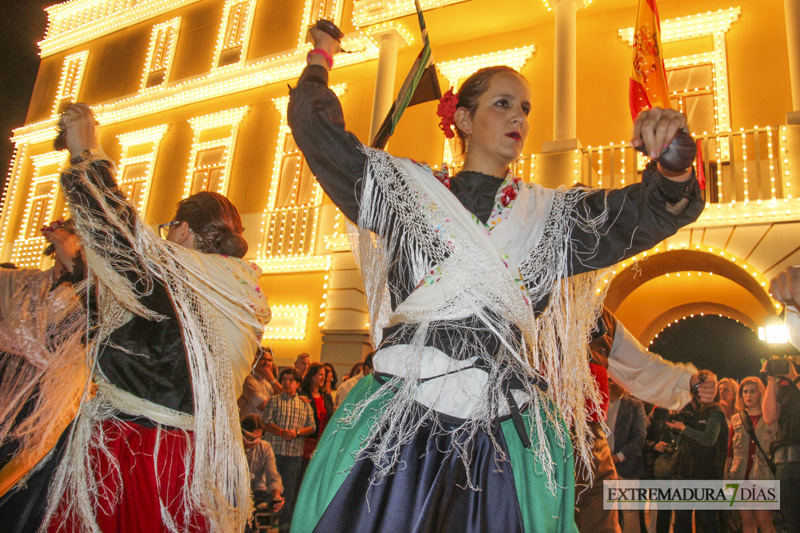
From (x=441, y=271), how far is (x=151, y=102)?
579 inches

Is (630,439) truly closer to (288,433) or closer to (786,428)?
(786,428)

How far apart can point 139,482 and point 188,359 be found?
0.44 m

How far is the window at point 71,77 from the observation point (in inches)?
651

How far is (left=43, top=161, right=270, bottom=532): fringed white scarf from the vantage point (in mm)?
2070

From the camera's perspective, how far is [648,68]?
→ 206 centimetres

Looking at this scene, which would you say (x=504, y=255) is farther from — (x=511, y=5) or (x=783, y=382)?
(x=511, y=5)

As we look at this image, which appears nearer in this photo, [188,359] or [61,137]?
[188,359]

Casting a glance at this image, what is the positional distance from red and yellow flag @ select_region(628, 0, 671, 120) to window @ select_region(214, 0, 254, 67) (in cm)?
1255

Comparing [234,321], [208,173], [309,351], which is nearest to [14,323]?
[234,321]

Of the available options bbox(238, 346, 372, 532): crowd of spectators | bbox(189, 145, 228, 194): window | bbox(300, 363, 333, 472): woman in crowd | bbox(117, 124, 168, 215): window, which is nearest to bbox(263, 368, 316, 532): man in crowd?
bbox(238, 346, 372, 532): crowd of spectators

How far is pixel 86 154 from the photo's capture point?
2291 millimetres

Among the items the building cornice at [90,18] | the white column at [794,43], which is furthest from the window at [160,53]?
the white column at [794,43]

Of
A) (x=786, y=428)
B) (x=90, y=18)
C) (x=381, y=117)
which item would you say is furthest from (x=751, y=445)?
(x=90, y=18)

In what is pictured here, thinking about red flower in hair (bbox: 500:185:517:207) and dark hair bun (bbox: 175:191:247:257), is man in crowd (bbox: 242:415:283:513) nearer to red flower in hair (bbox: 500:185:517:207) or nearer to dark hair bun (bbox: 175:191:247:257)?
dark hair bun (bbox: 175:191:247:257)
